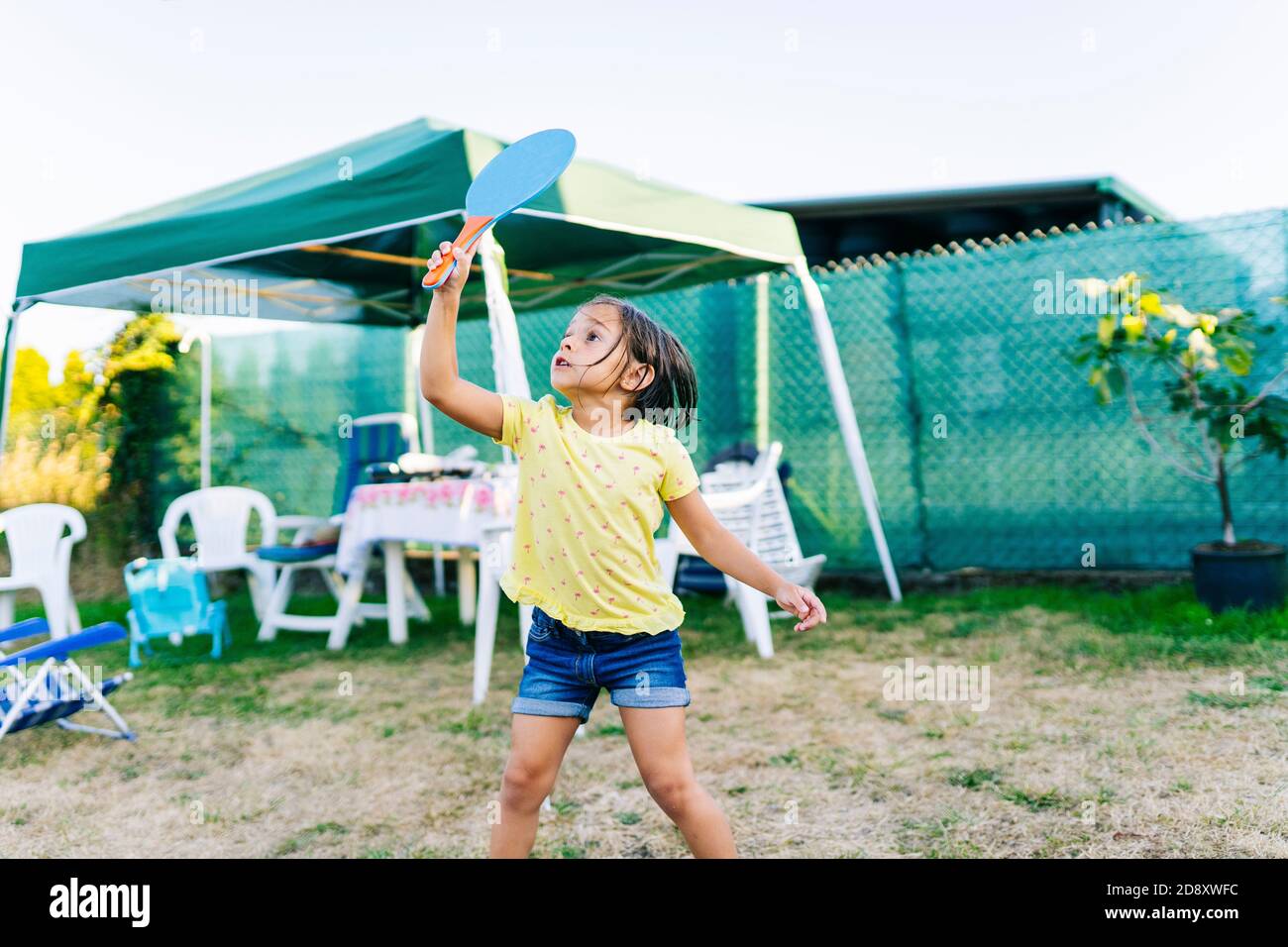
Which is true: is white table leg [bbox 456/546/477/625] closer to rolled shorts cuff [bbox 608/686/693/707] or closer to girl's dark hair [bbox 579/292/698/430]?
girl's dark hair [bbox 579/292/698/430]

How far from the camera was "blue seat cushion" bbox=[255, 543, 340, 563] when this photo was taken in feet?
16.0

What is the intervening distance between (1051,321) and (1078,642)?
2.14m

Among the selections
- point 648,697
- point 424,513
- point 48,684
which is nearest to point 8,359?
point 48,684

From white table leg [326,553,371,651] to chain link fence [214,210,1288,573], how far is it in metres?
2.06

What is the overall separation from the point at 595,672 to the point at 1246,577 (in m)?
3.92

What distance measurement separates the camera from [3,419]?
4.22 meters

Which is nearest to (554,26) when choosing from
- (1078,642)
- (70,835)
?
(1078,642)

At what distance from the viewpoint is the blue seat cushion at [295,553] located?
489 cm

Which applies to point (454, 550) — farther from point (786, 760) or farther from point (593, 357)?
point (593, 357)

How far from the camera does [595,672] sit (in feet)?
5.43

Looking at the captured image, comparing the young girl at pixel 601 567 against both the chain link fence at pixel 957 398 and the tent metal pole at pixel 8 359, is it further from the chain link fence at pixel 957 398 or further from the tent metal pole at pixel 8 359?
the chain link fence at pixel 957 398

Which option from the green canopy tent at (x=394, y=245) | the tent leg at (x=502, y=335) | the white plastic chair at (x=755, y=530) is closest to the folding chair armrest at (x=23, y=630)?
the green canopy tent at (x=394, y=245)
